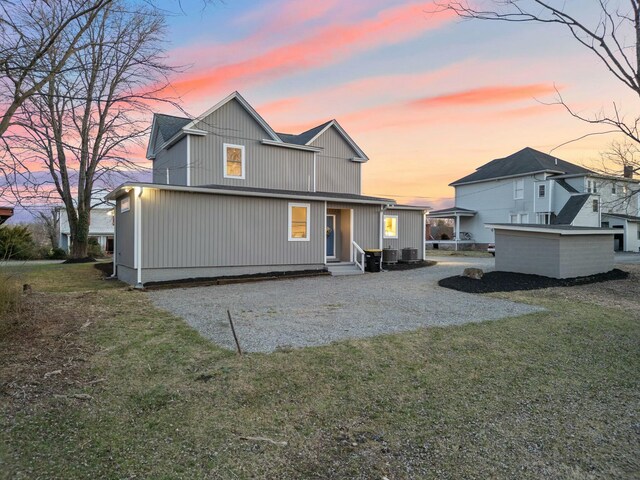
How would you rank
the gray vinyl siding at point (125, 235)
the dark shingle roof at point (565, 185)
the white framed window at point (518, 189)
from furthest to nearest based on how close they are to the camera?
the white framed window at point (518, 189) < the dark shingle roof at point (565, 185) < the gray vinyl siding at point (125, 235)

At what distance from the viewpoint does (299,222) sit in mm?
15086

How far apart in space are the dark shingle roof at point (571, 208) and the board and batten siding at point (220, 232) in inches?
854

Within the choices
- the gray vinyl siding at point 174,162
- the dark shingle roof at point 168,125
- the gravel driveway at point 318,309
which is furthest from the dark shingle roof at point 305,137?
the gravel driveway at point 318,309

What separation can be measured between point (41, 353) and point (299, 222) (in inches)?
410

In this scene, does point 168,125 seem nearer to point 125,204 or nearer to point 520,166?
point 125,204

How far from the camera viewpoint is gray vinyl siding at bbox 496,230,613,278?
44.8ft

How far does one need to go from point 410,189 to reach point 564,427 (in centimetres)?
4130

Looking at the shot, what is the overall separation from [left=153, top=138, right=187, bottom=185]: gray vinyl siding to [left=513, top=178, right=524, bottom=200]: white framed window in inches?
1066

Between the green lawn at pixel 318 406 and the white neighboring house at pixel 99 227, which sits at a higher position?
the white neighboring house at pixel 99 227

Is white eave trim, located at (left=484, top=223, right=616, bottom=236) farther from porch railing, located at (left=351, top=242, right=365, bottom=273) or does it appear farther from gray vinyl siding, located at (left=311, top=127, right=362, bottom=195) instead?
gray vinyl siding, located at (left=311, top=127, right=362, bottom=195)

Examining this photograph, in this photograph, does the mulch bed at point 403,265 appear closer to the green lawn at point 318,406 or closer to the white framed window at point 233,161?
the white framed window at point 233,161

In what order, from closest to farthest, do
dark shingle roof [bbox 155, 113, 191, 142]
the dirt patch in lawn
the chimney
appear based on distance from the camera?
the dirt patch in lawn, the chimney, dark shingle roof [bbox 155, 113, 191, 142]

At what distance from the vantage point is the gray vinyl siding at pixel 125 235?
12594mm

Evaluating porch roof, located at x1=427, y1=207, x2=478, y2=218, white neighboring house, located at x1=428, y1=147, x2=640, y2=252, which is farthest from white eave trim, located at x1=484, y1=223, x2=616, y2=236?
porch roof, located at x1=427, y1=207, x2=478, y2=218
